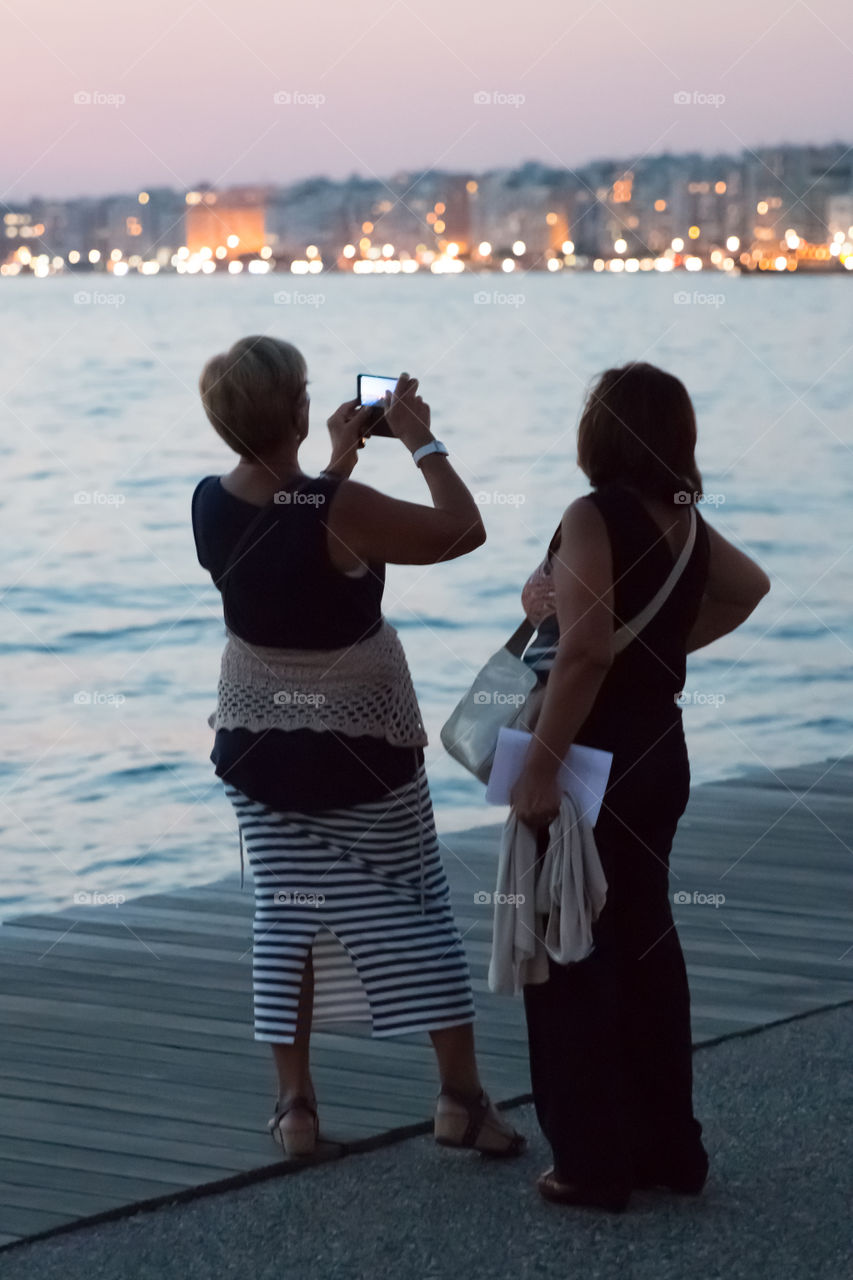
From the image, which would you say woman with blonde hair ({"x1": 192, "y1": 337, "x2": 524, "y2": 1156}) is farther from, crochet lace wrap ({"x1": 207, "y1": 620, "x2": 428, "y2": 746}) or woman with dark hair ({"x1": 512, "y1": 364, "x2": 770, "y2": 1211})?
woman with dark hair ({"x1": 512, "y1": 364, "x2": 770, "y2": 1211})

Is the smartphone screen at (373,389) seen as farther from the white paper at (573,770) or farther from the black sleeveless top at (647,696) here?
the white paper at (573,770)

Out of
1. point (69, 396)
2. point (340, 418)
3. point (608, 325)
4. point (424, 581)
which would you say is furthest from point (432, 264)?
point (340, 418)

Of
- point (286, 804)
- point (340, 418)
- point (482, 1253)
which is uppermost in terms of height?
point (340, 418)

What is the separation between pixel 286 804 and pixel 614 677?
651mm

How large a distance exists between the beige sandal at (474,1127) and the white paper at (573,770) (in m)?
0.63

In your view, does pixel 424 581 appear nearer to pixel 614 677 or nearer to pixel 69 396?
pixel 614 677

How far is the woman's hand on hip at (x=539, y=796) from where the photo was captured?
9.79 feet

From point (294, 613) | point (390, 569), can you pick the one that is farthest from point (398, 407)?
point (390, 569)

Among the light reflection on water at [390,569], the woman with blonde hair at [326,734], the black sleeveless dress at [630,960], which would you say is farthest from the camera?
the light reflection on water at [390,569]

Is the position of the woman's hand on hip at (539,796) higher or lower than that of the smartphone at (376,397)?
lower

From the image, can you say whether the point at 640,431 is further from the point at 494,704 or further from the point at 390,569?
the point at 390,569

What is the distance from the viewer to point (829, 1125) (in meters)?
3.43

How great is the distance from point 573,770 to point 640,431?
22.4 inches

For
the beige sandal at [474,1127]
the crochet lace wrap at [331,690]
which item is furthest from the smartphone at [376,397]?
the beige sandal at [474,1127]
